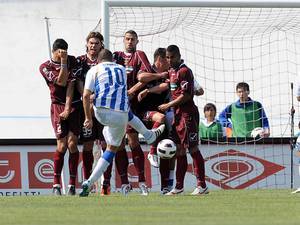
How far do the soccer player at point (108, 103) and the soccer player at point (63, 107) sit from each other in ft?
3.67

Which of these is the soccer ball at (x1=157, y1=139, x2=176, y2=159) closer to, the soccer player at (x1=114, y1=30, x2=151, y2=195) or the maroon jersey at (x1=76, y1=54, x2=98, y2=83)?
the soccer player at (x1=114, y1=30, x2=151, y2=195)

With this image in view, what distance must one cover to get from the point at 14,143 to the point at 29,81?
4.41 meters

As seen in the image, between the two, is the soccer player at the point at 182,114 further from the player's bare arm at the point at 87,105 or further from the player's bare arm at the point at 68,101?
the player's bare arm at the point at 87,105

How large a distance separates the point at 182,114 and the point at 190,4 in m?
2.90

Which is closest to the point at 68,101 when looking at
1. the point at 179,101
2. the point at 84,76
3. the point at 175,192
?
the point at 84,76

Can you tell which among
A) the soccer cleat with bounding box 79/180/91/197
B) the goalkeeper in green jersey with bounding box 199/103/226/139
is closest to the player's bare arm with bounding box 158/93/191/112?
the soccer cleat with bounding box 79/180/91/197

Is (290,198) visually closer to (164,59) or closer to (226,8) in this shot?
(164,59)

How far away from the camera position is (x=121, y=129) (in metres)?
15.2

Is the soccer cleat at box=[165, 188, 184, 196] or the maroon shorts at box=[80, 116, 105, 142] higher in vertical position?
the maroon shorts at box=[80, 116, 105, 142]

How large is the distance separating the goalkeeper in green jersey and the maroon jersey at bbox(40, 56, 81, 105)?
3.65 metres

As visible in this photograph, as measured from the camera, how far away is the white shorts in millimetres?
15172

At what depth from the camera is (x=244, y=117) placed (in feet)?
65.1

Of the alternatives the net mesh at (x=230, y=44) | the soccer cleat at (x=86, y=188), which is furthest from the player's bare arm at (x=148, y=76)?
the net mesh at (x=230, y=44)

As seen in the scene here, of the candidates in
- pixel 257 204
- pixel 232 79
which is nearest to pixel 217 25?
pixel 232 79
